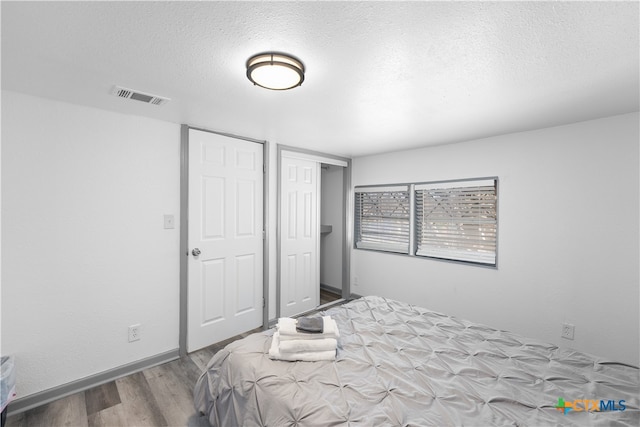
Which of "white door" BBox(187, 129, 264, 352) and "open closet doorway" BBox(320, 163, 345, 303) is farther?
"open closet doorway" BBox(320, 163, 345, 303)

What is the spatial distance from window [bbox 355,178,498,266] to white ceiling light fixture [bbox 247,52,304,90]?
243 cm

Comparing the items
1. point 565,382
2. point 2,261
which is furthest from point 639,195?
point 2,261

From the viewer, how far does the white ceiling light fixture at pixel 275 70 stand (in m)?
1.43

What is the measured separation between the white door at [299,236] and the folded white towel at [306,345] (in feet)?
6.37

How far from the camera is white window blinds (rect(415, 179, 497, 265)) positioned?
3068 millimetres

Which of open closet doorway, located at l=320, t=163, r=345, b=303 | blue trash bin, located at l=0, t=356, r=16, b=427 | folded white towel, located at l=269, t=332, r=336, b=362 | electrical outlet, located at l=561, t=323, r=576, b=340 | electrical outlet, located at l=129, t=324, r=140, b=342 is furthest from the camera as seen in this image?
open closet doorway, located at l=320, t=163, r=345, b=303

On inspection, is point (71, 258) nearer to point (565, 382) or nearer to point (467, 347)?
point (467, 347)

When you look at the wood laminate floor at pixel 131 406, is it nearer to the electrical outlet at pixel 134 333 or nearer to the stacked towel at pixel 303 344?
the electrical outlet at pixel 134 333

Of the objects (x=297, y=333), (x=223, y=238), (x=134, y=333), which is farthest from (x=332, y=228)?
(x=297, y=333)

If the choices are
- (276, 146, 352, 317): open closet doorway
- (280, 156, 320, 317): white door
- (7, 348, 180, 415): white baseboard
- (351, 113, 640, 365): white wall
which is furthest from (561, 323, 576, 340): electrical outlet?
(7, 348, 180, 415): white baseboard

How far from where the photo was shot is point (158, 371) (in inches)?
96.0

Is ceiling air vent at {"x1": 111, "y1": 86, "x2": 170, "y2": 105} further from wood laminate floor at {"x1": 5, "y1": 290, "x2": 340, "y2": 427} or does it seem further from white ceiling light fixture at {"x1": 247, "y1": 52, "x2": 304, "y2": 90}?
wood laminate floor at {"x1": 5, "y1": 290, "x2": 340, "y2": 427}

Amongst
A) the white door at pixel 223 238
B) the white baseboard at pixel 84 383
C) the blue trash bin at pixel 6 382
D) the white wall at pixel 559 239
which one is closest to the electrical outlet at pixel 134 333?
the white baseboard at pixel 84 383

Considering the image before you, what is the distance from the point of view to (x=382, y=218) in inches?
159
